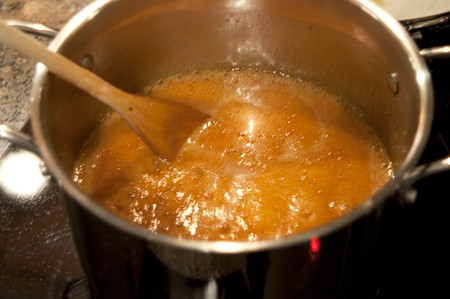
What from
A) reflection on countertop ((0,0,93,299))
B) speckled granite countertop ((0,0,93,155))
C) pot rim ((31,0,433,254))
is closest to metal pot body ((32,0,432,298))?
pot rim ((31,0,433,254))

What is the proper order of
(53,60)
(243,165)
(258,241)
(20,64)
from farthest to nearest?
1. (20,64)
2. (243,165)
3. (53,60)
4. (258,241)

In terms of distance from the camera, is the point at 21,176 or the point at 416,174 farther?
the point at 21,176

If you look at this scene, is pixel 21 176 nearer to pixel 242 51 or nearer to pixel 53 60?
Result: pixel 53 60

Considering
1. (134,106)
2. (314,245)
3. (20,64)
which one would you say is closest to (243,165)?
(134,106)

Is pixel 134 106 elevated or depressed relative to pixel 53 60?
depressed

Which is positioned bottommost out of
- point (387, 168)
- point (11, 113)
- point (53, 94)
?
point (11, 113)

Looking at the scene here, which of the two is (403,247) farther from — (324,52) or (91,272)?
(91,272)

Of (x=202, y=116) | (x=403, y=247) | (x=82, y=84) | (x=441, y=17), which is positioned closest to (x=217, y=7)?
(x=202, y=116)
